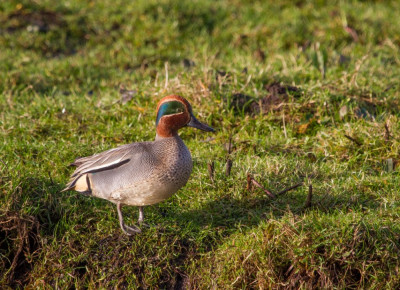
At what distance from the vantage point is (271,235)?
3215mm

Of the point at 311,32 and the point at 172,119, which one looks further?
Result: the point at 311,32

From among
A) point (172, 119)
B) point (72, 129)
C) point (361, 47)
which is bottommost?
point (361, 47)

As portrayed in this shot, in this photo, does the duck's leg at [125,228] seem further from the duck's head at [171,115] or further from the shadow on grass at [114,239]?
the duck's head at [171,115]

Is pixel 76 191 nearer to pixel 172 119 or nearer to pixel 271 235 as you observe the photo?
pixel 172 119

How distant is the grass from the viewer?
3.19 meters

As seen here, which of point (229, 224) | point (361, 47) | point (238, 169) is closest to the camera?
point (229, 224)

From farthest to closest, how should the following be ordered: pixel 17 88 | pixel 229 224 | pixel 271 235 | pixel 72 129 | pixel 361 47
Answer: pixel 361 47, pixel 17 88, pixel 72 129, pixel 229 224, pixel 271 235

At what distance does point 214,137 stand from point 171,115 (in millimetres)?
1202

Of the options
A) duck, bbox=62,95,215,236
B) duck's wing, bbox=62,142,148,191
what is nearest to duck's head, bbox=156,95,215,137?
duck, bbox=62,95,215,236

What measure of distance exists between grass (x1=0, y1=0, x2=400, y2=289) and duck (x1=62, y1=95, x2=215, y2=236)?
261 millimetres

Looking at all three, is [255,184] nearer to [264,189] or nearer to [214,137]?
[264,189]

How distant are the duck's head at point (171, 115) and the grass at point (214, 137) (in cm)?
60

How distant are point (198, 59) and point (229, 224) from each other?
2694mm

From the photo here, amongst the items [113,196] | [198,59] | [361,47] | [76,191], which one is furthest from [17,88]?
[361,47]
